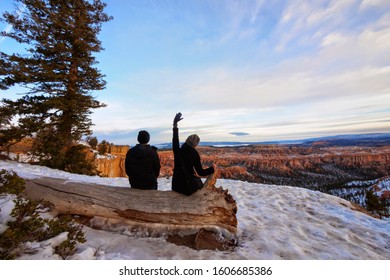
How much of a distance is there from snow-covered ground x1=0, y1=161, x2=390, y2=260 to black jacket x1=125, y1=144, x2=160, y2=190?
1.29m

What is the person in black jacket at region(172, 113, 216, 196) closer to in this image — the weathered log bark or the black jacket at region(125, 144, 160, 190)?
the weathered log bark

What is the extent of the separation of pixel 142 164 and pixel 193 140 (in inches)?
58.0

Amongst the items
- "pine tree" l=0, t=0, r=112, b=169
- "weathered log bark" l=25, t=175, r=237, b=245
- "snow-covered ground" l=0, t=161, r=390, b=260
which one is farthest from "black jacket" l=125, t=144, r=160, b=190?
"pine tree" l=0, t=0, r=112, b=169

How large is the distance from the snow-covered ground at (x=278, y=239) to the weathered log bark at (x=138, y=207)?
399 mm

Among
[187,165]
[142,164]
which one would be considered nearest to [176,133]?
[187,165]

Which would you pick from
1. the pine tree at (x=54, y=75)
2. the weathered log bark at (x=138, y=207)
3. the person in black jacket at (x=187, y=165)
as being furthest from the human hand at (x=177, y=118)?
the pine tree at (x=54, y=75)

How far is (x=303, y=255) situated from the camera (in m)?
4.55

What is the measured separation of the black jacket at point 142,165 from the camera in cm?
567

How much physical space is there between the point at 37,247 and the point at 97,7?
1831 cm

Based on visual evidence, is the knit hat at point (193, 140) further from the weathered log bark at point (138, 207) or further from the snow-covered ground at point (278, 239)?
the snow-covered ground at point (278, 239)

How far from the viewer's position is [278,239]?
17.3 ft

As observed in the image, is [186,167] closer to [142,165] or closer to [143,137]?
[142,165]

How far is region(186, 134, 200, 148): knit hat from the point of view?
5544mm

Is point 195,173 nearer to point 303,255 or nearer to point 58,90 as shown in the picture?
point 303,255
